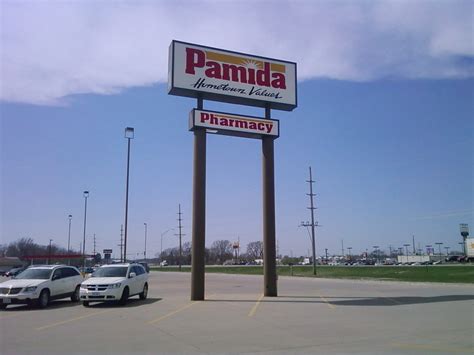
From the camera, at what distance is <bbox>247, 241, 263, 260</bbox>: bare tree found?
190m

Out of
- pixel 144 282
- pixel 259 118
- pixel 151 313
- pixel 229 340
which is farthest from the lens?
pixel 259 118

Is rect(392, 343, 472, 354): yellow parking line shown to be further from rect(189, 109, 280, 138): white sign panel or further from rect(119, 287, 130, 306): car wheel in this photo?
rect(189, 109, 280, 138): white sign panel

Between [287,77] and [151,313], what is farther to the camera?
[287,77]

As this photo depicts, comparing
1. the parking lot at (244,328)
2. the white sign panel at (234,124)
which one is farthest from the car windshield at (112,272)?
the white sign panel at (234,124)

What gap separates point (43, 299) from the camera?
1897 centimetres

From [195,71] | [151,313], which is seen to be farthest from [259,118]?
[151,313]

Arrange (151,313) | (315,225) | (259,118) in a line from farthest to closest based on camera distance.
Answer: (315,225), (259,118), (151,313)

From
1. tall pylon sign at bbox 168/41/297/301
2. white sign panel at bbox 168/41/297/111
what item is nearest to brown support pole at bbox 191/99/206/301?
tall pylon sign at bbox 168/41/297/301

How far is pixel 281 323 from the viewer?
538 inches

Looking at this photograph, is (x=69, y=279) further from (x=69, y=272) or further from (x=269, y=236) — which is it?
(x=269, y=236)

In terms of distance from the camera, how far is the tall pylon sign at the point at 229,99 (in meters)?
21.8

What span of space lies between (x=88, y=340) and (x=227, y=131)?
13.9 meters

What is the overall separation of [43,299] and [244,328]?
1003cm

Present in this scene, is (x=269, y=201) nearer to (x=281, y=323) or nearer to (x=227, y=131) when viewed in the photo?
(x=227, y=131)
